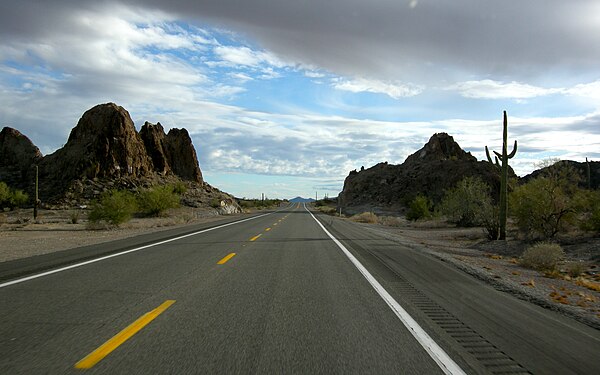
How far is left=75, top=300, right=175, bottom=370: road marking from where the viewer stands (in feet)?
15.4

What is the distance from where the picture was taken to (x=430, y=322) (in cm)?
650

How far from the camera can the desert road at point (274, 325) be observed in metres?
4.75

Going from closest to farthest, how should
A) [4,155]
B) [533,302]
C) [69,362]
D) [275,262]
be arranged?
1. [69,362]
2. [533,302]
3. [275,262]
4. [4,155]

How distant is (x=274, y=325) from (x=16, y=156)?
86.7 m

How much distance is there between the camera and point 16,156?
79.2m

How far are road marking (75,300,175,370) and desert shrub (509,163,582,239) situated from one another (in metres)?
21.2

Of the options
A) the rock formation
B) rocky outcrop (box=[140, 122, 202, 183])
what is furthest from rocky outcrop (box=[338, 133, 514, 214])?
the rock formation

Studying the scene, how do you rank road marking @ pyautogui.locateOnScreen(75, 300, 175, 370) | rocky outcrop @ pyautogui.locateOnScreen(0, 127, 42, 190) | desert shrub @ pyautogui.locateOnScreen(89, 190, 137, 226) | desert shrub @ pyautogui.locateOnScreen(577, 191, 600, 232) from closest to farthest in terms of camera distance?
road marking @ pyautogui.locateOnScreen(75, 300, 175, 370)
desert shrub @ pyautogui.locateOnScreen(577, 191, 600, 232)
desert shrub @ pyautogui.locateOnScreen(89, 190, 137, 226)
rocky outcrop @ pyautogui.locateOnScreen(0, 127, 42, 190)

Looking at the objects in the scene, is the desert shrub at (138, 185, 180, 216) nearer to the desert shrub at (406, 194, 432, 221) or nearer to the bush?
the desert shrub at (406, 194, 432, 221)

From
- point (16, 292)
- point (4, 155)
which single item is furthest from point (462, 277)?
point (4, 155)

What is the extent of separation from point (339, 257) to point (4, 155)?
82.3 metres

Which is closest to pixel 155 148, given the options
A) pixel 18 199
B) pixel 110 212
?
pixel 18 199

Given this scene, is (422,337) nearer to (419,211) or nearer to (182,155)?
(419,211)

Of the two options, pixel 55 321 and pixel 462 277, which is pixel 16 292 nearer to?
pixel 55 321
